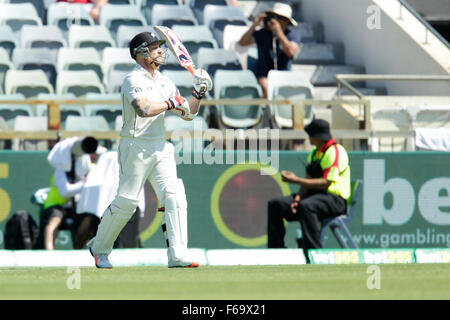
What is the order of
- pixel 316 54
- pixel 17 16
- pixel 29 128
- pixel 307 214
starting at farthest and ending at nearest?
1. pixel 316 54
2. pixel 17 16
3. pixel 29 128
4. pixel 307 214

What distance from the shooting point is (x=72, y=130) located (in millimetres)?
12531

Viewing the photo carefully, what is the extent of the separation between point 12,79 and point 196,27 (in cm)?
309

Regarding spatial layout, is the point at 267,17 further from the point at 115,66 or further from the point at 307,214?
the point at 307,214

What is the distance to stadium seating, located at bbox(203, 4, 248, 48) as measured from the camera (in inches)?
636

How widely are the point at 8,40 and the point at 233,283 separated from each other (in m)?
9.18

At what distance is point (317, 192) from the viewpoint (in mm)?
11000

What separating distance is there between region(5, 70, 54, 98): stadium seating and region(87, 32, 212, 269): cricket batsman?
623cm

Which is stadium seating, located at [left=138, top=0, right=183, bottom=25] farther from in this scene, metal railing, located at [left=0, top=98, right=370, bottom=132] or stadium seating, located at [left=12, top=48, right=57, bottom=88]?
metal railing, located at [left=0, top=98, right=370, bottom=132]

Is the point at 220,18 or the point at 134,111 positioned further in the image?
the point at 220,18

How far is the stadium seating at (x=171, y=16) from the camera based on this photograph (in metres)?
15.8

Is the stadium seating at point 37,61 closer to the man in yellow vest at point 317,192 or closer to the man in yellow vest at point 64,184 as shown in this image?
the man in yellow vest at point 64,184

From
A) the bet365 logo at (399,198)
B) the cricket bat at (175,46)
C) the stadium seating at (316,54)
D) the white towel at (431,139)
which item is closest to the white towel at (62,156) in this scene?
the cricket bat at (175,46)

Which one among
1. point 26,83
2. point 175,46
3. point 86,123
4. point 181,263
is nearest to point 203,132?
point 86,123

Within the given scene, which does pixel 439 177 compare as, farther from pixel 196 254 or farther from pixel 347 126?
pixel 196 254
